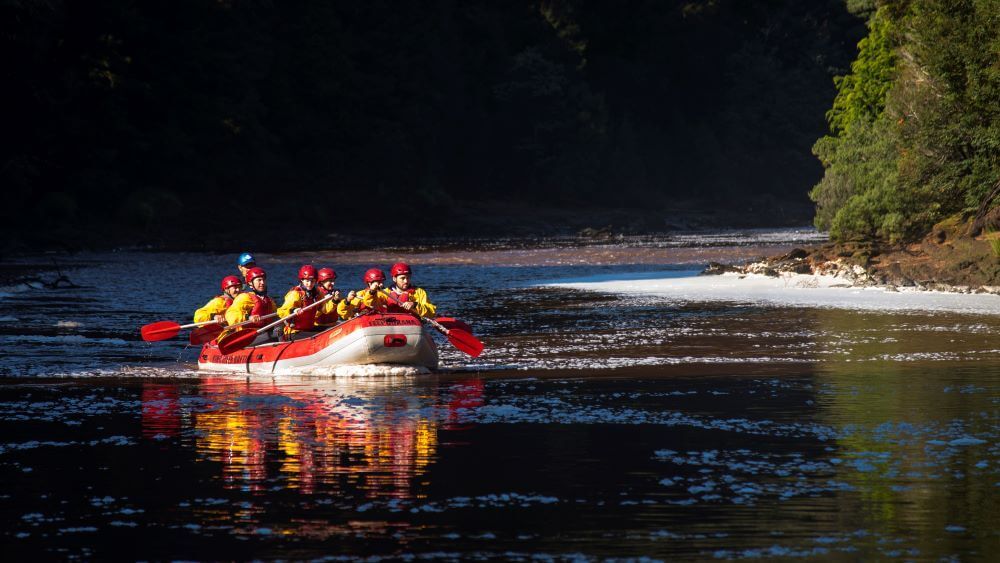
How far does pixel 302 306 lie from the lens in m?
21.6

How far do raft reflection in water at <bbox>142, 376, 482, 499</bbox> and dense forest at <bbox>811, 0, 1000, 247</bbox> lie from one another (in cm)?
1810

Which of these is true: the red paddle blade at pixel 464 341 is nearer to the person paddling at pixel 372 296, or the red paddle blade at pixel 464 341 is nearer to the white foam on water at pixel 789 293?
the person paddling at pixel 372 296

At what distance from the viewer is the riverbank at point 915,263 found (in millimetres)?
31531

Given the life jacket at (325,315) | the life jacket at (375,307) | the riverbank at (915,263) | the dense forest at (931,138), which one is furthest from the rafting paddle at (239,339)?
the dense forest at (931,138)

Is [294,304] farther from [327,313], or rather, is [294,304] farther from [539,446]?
[539,446]

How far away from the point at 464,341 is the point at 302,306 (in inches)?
101

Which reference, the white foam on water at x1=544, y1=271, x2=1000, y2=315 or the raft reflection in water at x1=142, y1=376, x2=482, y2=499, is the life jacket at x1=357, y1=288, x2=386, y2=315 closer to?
the raft reflection in water at x1=142, y1=376, x2=482, y2=499

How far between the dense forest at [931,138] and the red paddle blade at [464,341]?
15751 mm

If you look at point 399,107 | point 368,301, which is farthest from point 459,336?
point 399,107

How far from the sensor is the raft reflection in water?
40.1ft

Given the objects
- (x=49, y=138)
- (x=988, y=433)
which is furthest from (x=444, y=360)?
(x=49, y=138)

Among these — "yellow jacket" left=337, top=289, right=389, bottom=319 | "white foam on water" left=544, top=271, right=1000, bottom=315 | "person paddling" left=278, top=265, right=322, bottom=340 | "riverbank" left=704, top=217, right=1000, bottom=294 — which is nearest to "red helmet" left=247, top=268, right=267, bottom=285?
"person paddling" left=278, top=265, right=322, bottom=340

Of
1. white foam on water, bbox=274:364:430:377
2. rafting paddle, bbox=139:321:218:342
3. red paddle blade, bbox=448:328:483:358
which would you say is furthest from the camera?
rafting paddle, bbox=139:321:218:342

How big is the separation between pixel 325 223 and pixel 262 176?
389 centimetres
